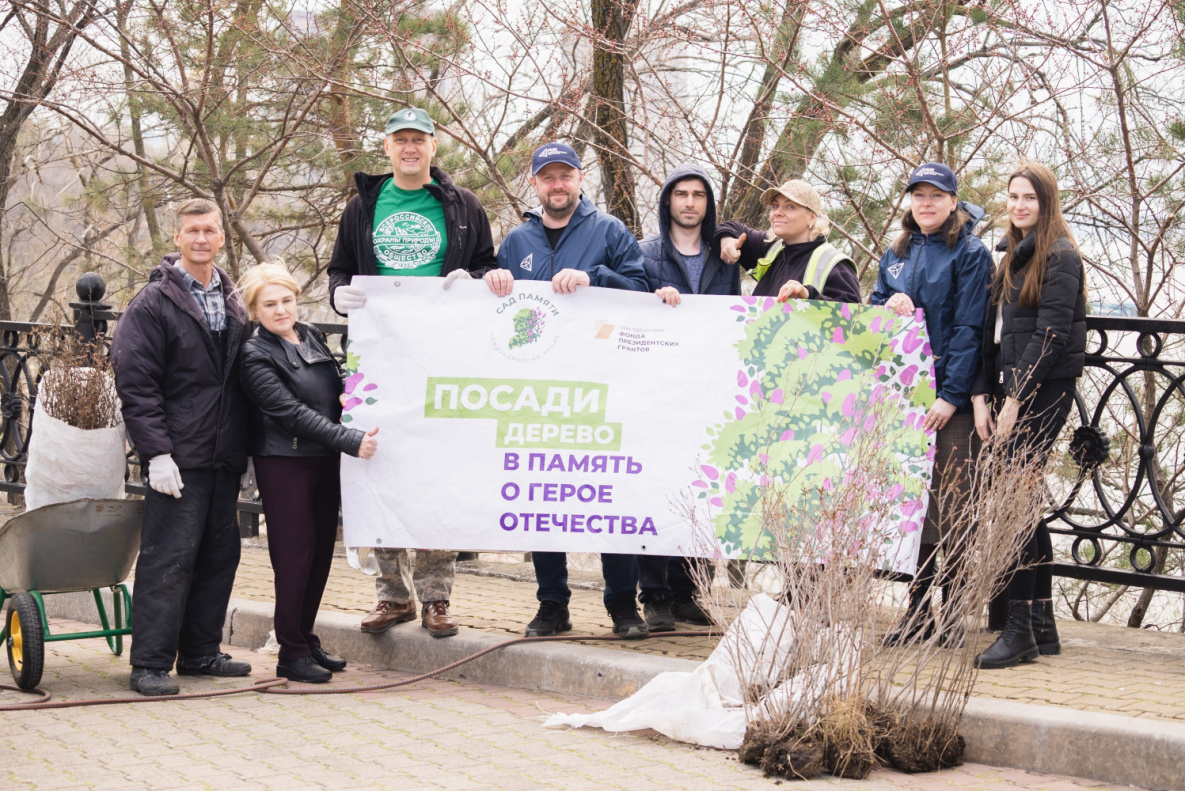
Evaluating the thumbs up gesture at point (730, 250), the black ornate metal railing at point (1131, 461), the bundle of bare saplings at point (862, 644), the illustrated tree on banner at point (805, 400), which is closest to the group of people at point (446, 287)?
the thumbs up gesture at point (730, 250)

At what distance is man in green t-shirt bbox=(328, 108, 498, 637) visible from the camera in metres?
5.89

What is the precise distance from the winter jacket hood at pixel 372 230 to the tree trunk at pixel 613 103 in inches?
96.9

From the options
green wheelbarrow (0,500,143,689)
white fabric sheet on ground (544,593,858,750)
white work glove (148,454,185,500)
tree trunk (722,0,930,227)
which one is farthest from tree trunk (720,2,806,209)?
green wheelbarrow (0,500,143,689)

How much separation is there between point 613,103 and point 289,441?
420 cm

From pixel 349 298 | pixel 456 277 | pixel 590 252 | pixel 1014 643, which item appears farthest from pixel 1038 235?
pixel 349 298

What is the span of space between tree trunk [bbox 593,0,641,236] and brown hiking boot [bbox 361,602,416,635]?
3.73m

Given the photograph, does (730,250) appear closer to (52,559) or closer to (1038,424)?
(1038,424)

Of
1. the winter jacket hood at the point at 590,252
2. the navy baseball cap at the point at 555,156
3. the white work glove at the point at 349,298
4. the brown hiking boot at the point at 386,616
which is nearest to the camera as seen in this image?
the white work glove at the point at 349,298

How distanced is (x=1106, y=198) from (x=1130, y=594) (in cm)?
374

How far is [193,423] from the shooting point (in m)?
5.54

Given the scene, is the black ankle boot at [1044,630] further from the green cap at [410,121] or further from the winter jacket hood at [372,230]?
the green cap at [410,121]

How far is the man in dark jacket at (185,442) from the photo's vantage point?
541 centimetres

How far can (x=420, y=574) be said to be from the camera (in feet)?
19.8

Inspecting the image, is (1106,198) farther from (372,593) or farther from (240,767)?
(240,767)
